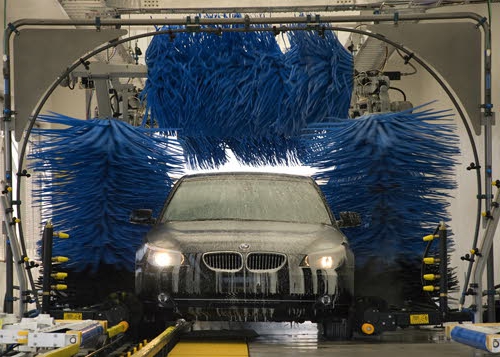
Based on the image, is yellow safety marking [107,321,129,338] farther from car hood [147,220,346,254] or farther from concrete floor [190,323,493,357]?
concrete floor [190,323,493,357]

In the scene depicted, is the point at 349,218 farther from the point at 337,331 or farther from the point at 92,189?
the point at 92,189

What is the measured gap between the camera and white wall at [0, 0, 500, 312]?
11773mm

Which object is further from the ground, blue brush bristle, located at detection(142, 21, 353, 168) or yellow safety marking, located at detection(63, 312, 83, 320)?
blue brush bristle, located at detection(142, 21, 353, 168)

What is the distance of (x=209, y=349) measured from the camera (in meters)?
5.89

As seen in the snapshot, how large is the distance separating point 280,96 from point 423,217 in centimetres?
167

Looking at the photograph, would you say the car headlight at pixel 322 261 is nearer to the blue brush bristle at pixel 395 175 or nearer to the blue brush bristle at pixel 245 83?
the blue brush bristle at pixel 395 175

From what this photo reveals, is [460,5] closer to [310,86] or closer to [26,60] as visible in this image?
[310,86]

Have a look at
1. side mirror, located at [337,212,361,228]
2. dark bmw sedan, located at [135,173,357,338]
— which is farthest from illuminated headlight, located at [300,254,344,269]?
side mirror, located at [337,212,361,228]

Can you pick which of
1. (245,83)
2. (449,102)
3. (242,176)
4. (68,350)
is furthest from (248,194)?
(449,102)

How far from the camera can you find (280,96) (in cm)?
834

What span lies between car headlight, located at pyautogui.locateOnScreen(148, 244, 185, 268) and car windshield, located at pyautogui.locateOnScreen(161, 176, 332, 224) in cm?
78

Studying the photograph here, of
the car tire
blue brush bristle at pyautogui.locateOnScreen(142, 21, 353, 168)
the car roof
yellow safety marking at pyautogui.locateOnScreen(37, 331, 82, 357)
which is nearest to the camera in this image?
yellow safety marking at pyautogui.locateOnScreen(37, 331, 82, 357)

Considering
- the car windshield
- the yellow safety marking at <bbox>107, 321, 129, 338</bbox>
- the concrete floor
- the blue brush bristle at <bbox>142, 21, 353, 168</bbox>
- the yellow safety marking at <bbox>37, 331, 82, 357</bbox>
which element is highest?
the blue brush bristle at <bbox>142, 21, 353, 168</bbox>

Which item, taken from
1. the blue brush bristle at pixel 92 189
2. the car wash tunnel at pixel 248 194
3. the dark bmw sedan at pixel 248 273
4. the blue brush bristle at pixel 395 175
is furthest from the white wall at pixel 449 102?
the dark bmw sedan at pixel 248 273
